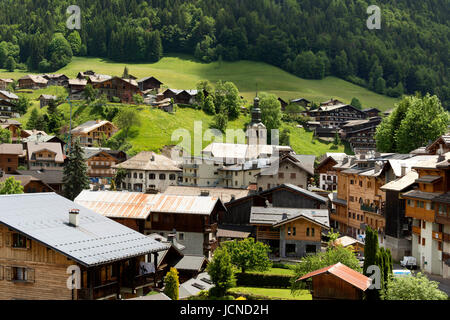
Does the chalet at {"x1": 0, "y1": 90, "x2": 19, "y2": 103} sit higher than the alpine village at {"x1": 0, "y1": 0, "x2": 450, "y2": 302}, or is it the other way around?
the chalet at {"x1": 0, "y1": 90, "x2": 19, "y2": 103}

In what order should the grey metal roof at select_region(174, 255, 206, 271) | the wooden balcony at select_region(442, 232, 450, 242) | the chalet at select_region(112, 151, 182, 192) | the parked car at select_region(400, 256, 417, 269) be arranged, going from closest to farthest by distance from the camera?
the grey metal roof at select_region(174, 255, 206, 271) → the wooden balcony at select_region(442, 232, 450, 242) → the parked car at select_region(400, 256, 417, 269) → the chalet at select_region(112, 151, 182, 192)

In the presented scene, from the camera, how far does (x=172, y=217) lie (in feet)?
177

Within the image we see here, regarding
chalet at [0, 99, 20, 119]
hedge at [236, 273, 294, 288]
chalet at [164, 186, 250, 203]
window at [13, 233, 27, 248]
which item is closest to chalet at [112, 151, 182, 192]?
chalet at [164, 186, 250, 203]

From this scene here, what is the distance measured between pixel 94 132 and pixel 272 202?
6535 cm

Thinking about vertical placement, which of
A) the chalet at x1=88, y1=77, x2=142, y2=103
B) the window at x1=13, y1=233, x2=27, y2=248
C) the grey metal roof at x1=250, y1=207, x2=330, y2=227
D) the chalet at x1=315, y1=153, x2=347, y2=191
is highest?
the chalet at x1=88, y1=77, x2=142, y2=103

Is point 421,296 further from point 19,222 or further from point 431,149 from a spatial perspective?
point 431,149

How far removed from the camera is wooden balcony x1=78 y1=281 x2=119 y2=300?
28625mm

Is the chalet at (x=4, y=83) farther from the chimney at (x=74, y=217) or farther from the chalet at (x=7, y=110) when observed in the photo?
the chimney at (x=74, y=217)

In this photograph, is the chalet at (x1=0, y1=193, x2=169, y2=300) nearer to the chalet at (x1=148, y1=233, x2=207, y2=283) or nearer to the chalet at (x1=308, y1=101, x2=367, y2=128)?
the chalet at (x1=148, y1=233, x2=207, y2=283)

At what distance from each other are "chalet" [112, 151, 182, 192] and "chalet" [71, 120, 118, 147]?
27000 millimetres

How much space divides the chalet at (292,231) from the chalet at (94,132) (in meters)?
69.5

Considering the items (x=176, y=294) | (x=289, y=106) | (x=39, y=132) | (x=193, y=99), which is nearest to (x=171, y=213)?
(x=176, y=294)

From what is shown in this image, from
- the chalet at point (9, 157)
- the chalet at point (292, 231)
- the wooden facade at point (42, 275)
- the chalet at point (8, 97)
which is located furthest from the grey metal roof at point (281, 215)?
the chalet at point (8, 97)

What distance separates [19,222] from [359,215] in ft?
164
